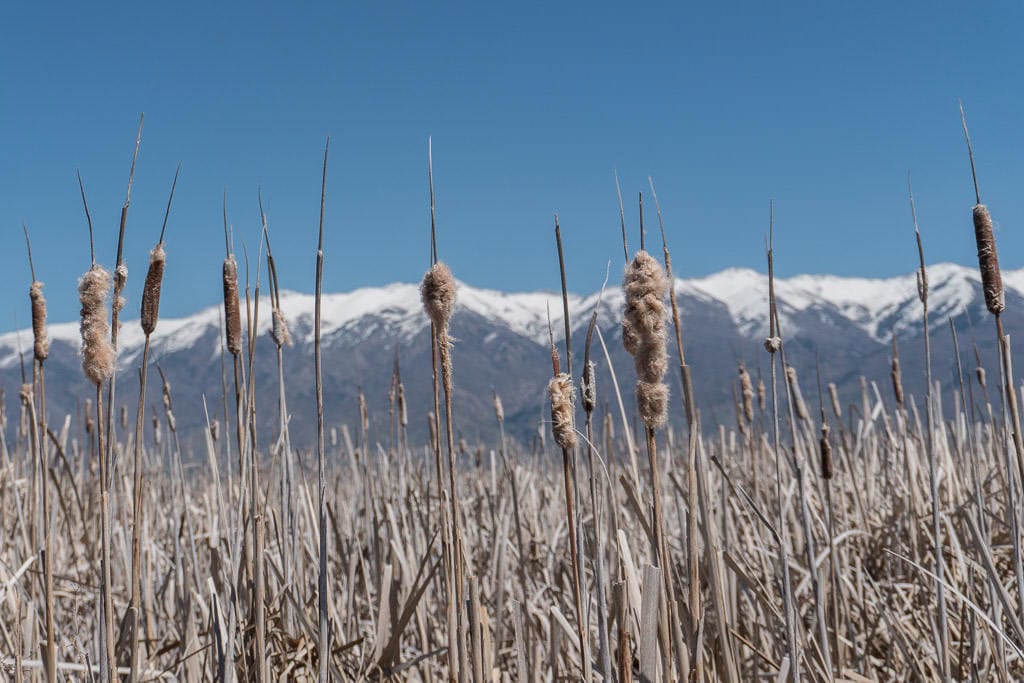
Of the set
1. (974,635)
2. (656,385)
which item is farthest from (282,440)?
(974,635)

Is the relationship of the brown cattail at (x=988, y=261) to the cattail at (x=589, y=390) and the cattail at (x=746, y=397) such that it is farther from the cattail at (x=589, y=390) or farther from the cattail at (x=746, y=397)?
the cattail at (x=746, y=397)

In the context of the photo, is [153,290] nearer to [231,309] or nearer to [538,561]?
[231,309]

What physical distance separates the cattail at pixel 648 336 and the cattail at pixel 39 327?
119 centimetres

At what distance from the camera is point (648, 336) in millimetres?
1518

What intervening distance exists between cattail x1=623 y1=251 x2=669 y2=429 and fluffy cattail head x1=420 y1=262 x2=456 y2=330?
318 millimetres

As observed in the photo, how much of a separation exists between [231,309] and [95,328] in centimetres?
29

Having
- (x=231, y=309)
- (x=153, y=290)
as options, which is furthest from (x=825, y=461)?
(x=153, y=290)

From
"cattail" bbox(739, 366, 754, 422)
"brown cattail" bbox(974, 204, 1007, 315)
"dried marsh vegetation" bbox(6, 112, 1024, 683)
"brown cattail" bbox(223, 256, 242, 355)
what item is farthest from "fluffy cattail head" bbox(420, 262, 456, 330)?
"cattail" bbox(739, 366, 754, 422)

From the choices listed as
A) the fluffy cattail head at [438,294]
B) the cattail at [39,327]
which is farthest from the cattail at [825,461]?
the cattail at [39,327]

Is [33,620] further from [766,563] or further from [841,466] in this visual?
[841,466]

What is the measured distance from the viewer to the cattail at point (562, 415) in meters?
1.48

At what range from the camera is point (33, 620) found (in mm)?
2234

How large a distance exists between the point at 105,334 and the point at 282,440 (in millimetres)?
512

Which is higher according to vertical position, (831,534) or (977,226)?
(977,226)
